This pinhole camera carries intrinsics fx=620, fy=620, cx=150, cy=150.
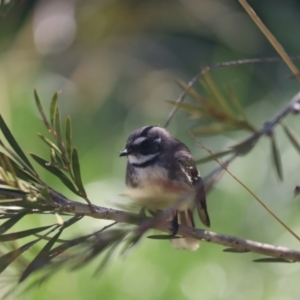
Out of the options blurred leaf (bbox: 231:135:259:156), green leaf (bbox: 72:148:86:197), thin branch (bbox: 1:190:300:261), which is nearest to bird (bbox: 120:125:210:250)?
Result: thin branch (bbox: 1:190:300:261)

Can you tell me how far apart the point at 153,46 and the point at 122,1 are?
9.5 inches

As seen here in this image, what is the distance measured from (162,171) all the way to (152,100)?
76 cm

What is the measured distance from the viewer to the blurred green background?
50.4 inches

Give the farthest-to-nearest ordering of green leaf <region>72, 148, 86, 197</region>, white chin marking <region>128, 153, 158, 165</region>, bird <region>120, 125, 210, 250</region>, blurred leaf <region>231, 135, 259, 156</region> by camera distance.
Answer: white chin marking <region>128, 153, 158, 165</region>, bird <region>120, 125, 210, 250</region>, green leaf <region>72, 148, 86, 197</region>, blurred leaf <region>231, 135, 259, 156</region>

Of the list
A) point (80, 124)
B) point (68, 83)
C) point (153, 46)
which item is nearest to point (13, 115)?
point (80, 124)

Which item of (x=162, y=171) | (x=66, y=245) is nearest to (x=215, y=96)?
(x=66, y=245)

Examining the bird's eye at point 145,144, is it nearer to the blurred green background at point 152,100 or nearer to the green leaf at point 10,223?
the blurred green background at point 152,100

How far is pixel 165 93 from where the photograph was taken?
2.31 meters

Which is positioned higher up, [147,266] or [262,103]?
[262,103]

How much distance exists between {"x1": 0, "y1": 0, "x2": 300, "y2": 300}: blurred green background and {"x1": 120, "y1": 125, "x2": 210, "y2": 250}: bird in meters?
0.08

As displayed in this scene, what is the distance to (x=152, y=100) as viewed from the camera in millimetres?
2141

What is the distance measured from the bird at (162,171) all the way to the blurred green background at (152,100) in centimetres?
8

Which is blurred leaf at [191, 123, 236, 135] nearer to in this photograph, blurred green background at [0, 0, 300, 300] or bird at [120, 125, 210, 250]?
blurred green background at [0, 0, 300, 300]

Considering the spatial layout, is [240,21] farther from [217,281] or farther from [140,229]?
[140,229]
